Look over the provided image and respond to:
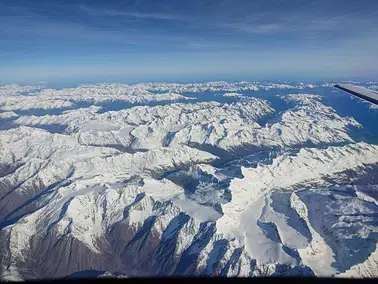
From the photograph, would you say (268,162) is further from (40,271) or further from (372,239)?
(40,271)

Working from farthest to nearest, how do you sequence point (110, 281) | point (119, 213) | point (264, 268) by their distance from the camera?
point (119, 213) < point (264, 268) < point (110, 281)

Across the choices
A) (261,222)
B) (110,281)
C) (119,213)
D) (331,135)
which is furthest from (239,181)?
(331,135)

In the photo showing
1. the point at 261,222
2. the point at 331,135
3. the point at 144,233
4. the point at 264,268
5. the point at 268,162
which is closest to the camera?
the point at 264,268

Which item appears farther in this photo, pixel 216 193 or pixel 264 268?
pixel 216 193

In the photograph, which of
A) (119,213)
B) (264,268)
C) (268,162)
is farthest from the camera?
(268,162)

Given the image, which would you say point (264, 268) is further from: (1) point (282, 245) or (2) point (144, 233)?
(2) point (144, 233)

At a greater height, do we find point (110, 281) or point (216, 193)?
point (110, 281)

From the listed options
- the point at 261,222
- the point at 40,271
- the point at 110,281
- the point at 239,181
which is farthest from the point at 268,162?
the point at 110,281

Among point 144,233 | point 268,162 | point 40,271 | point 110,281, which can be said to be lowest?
point 40,271

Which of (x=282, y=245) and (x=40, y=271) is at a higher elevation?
(x=282, y=245)
